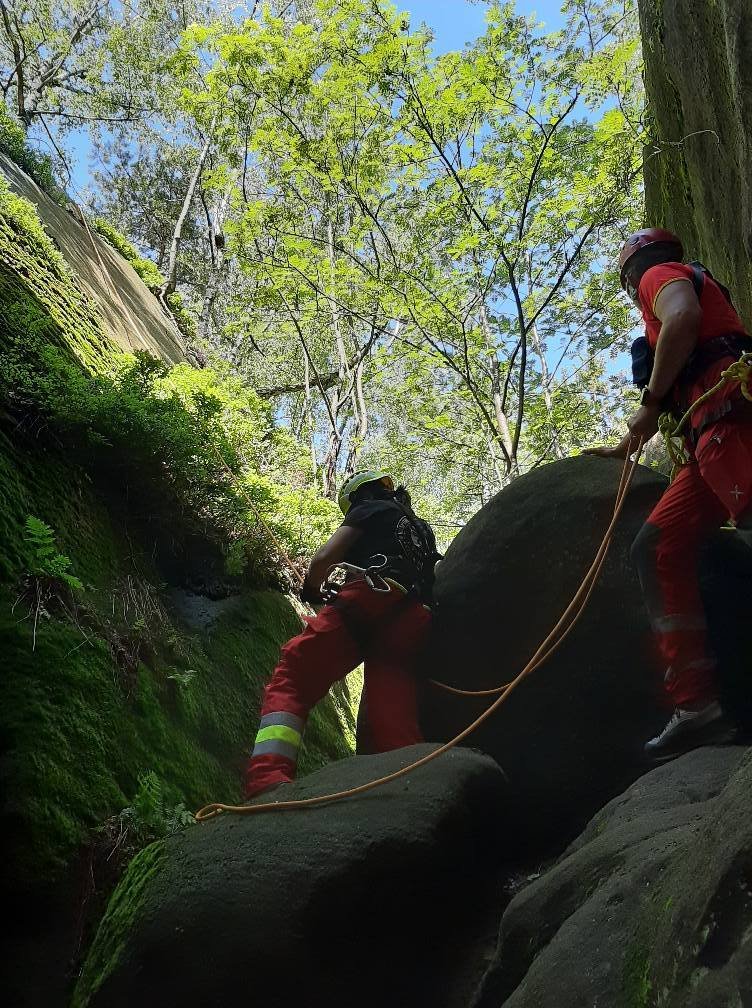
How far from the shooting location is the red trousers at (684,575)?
357 centimetres

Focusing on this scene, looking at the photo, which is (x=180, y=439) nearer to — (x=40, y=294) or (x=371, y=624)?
(x=371, y=624)

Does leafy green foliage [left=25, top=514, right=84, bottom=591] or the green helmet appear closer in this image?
leafy green foliage [left=25, top=514, right=84, bottom=591]

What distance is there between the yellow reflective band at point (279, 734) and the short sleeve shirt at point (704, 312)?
9.61ft

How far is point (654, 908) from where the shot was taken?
6.11ft

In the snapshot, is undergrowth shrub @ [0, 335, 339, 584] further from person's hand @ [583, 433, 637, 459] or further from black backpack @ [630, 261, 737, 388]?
black backpack @ [630, 261, 737, 388]

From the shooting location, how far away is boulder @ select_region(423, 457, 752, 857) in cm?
475

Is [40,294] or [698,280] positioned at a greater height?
[40,294]

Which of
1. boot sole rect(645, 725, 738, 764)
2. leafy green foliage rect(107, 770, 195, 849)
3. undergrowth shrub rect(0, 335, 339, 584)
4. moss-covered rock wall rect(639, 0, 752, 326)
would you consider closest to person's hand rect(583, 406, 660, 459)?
moss-covered rock wall rect(639, 0, 752, 326)

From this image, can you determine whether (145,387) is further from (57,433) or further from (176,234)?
(176,234)

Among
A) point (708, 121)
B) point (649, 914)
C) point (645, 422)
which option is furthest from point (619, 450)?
point (649, 914)

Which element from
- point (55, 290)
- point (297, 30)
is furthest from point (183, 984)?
point (297, 30)

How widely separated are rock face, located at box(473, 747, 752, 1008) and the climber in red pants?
6.52 feet

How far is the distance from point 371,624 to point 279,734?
1103 mm

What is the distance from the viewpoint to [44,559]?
3.68 m
